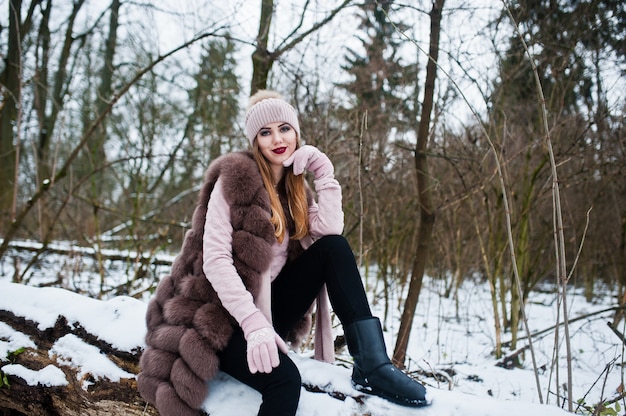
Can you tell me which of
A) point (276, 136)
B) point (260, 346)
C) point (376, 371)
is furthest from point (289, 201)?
point (376, 371)

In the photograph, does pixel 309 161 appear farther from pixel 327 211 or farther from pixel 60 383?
pixel 60 383

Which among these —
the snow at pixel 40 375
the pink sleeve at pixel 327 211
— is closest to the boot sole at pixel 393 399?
the pink sleeve at pixel 327 211

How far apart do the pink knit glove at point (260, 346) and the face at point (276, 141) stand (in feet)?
2.45

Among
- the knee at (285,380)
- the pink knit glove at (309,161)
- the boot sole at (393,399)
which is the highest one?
the pink knit glove at (309,161)

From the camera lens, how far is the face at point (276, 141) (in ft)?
6.27

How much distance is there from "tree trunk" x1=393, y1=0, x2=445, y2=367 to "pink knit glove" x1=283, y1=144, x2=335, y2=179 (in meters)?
1.04

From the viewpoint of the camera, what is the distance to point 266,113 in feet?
6.22

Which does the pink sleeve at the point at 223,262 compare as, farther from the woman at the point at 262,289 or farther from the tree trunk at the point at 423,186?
the tree trunk at the point at 423,186

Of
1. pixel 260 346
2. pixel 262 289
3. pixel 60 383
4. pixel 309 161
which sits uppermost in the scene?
pixel 309 161

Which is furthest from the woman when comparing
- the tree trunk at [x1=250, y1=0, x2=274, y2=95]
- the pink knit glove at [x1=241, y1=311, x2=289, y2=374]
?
the tree trunk at [x1=250, y1=0, x2=274, y2=95]

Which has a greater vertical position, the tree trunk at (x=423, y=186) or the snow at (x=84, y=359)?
the tree trunk at (x=423, y=186)

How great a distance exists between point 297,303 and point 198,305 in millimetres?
447

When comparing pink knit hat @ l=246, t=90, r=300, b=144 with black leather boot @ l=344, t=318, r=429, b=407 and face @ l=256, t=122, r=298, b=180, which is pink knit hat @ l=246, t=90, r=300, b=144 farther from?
black leather boot @ l=344, t=318, r=429, b=407

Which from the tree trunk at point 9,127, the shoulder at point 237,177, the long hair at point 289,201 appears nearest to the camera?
the shoulder at point 237,177
